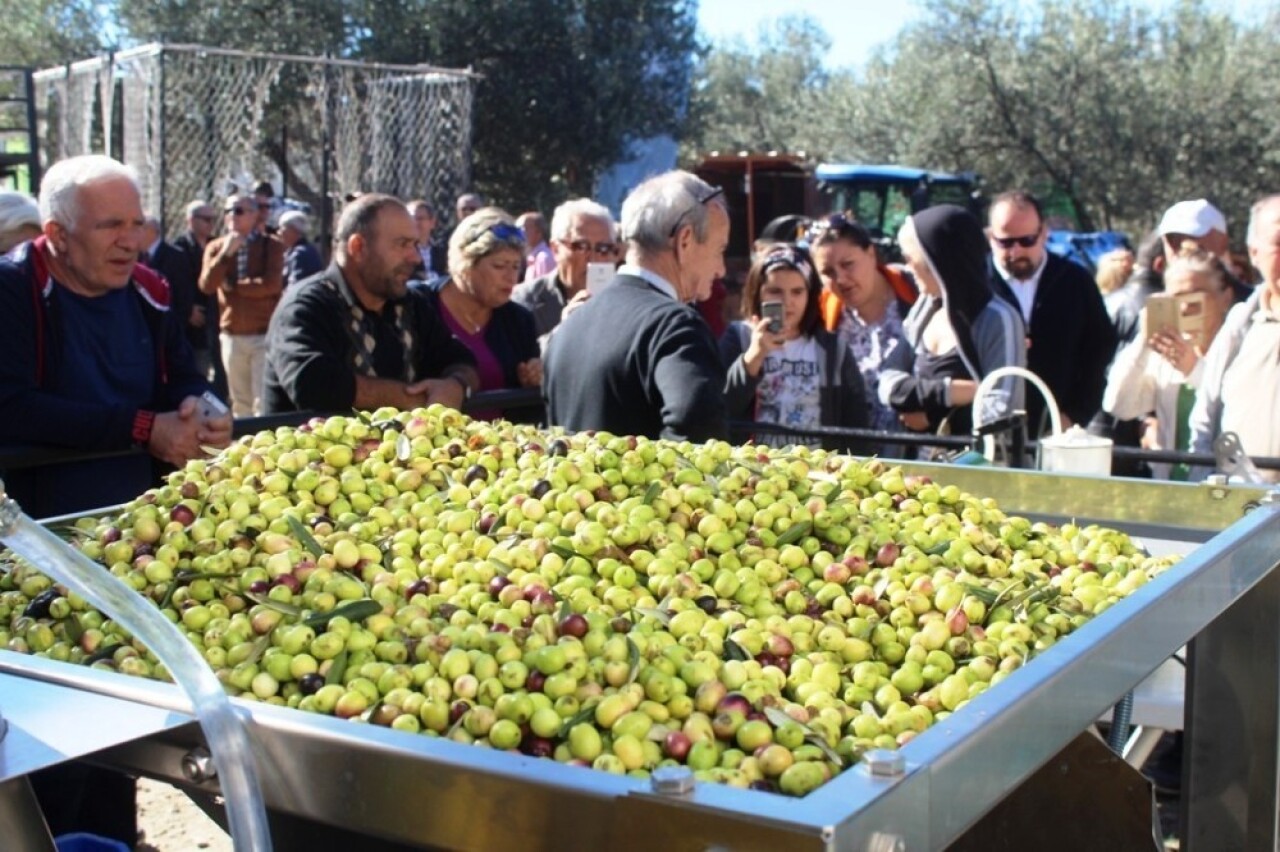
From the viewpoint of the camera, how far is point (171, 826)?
426 cm

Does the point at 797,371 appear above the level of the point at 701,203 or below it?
below

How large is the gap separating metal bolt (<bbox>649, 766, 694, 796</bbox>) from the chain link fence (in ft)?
34.3

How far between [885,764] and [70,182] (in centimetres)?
340

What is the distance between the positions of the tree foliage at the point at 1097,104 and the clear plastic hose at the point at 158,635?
86.7 ft

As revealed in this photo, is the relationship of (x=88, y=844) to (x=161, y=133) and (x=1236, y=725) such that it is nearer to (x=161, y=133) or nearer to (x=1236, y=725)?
(x=1236, y=725)

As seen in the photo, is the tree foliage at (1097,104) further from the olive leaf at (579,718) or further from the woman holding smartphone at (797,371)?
the olive leaf at (579,718)

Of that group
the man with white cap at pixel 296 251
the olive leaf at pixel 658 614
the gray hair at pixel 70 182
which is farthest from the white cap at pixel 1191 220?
the man with white cap at pixel 296 251

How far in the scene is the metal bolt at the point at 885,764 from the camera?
1297 millimetres

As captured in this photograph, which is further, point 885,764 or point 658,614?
point 658,614

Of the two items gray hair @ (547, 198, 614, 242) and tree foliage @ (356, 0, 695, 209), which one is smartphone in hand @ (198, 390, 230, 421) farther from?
tree foliage @ (356, 0, 695, 209)

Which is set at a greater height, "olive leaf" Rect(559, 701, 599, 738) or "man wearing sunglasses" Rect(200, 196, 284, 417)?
"man wearing sunglasses" Rect(200, 196, 284, 417)

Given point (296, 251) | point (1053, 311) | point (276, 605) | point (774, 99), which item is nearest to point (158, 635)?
point (276, 605)

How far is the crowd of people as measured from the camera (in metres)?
3.73

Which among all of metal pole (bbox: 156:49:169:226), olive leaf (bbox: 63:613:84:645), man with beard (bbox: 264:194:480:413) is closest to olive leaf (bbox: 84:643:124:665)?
olive leaf (bbox: 63:613:84:645)
